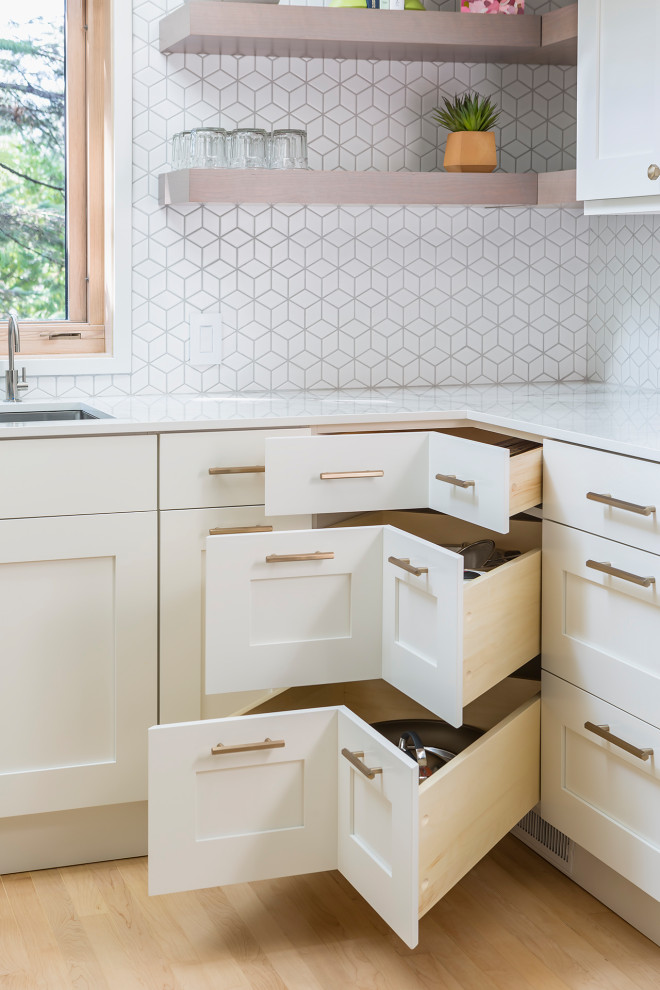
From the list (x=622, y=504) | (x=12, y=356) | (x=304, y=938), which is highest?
(x=12, y=356)

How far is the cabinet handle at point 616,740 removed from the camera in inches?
68.1

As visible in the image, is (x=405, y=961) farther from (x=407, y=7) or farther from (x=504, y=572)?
(x=407, y=7)

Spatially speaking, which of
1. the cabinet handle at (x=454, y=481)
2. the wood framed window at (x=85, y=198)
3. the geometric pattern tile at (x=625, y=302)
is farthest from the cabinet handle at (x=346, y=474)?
the geometric pattern tile at (x=625, y=302)

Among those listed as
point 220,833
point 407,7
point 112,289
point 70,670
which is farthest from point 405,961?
point 407,7

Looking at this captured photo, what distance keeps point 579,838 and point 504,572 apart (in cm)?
52

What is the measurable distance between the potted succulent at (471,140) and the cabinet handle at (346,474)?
37.0 inches

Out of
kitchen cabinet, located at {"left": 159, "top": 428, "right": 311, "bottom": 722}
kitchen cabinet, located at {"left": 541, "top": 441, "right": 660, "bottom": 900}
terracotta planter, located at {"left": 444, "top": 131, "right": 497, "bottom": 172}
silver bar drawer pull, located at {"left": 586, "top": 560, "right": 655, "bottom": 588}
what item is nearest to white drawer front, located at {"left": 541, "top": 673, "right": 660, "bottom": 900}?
kitchen cabinet, located at {"left": 541, "top": 441, "right": 660, "bottom": 900}

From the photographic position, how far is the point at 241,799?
1.86 m

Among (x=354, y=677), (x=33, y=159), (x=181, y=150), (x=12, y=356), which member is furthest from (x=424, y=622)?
(x=33, y=159)

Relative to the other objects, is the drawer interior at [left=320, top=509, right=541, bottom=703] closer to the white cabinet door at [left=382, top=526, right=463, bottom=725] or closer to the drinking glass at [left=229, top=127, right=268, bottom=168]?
the white cabinet door at [left=382, top=526, right=463, bottom=725]

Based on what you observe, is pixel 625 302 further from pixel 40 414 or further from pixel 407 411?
pixel 40 414

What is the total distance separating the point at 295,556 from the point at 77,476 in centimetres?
47

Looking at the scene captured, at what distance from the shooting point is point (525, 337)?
9.84 feet

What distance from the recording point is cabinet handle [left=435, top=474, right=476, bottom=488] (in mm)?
1988
